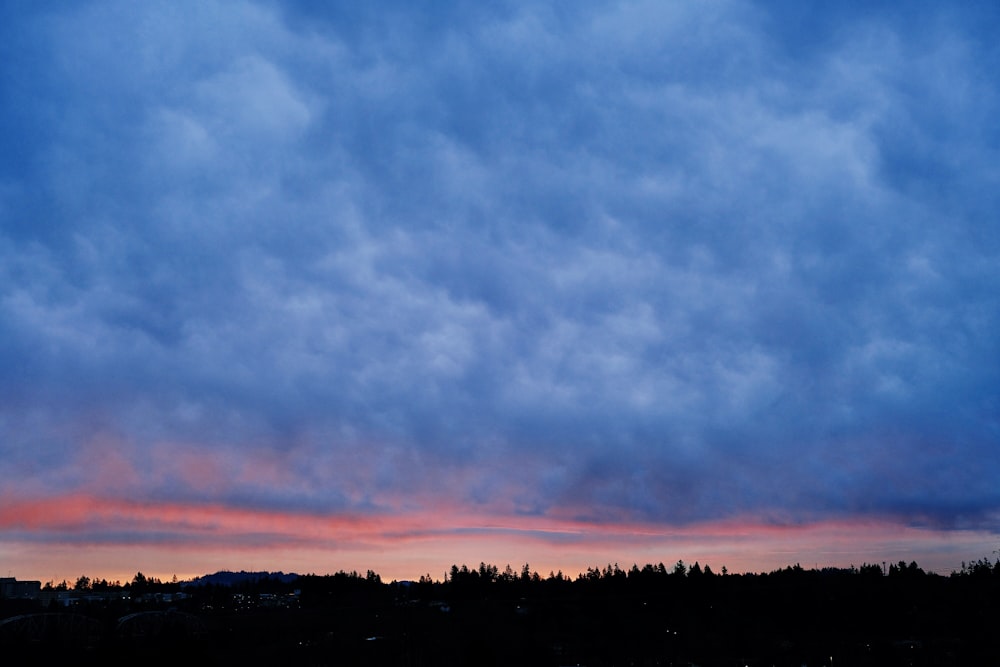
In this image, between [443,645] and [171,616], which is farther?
[443,645]

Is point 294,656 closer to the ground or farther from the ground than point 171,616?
closer to the ground

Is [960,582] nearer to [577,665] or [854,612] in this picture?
[854,612]

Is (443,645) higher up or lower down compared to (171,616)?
lower down

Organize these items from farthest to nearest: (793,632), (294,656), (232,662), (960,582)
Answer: (960,582)
(793,632)
(294,656)
(232,662)

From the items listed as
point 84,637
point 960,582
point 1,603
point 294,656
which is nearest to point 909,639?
point 960,582

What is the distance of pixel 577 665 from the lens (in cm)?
13850

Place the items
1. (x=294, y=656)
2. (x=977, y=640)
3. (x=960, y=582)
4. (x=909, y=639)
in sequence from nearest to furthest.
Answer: (x=294, y=656) < (x=977, y=640) < (x=909, y=639) < (x=960, y=582)

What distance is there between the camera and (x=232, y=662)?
125 meters

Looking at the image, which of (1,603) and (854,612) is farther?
(1,603)

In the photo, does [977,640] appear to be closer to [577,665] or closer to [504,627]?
[577,665]

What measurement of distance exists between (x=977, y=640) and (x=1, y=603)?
9035 inches

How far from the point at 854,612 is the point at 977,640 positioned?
33313 millimetres

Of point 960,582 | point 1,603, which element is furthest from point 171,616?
point 960,582

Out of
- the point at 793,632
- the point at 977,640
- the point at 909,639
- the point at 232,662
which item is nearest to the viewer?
the point at 232,662
